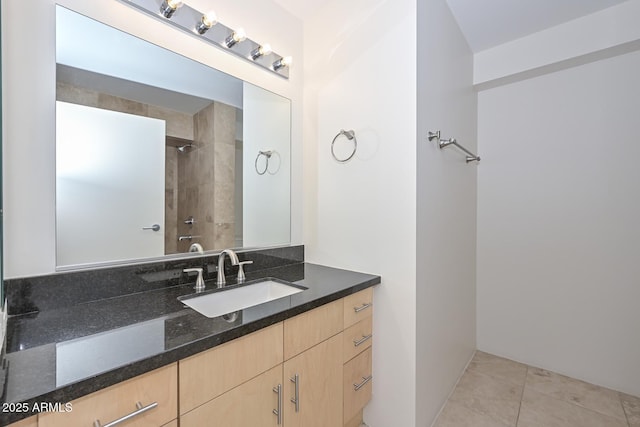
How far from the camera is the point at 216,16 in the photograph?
144cm

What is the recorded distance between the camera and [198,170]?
1415 millimetres

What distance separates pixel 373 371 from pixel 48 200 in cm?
164

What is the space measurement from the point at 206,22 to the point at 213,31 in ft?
0.29

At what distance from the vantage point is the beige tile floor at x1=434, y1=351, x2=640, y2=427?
1.58m

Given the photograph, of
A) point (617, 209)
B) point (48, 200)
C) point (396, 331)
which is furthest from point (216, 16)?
point (617, 209)

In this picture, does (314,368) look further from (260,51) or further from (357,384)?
(260,51)

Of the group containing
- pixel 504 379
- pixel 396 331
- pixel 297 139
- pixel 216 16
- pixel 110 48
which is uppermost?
pixel 216 16

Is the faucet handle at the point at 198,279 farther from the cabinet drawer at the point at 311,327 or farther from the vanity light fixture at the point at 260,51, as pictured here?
the vanity light fixture at the point at 260,51

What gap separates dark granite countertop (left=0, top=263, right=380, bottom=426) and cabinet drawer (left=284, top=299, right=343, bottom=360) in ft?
0.14

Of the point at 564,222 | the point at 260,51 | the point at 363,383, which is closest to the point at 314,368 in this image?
the point at 363,383

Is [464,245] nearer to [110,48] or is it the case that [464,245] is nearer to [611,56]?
[611,56]

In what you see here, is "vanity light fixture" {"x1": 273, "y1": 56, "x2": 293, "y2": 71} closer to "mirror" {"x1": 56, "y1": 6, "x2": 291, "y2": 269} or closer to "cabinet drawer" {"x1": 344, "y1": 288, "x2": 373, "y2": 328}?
"mirror" {"x1": 56, "y1": 6, "x2": 291, "y2": 269}

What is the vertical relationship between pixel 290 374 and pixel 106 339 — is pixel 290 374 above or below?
below

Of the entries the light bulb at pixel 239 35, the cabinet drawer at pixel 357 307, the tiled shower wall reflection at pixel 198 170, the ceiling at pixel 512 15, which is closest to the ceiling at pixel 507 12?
the ceiling at pixel 512 15
